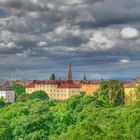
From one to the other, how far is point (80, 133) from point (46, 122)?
26888 millimetres

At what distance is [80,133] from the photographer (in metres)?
41.0

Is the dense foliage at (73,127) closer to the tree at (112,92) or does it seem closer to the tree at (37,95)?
the tree at (112,92)

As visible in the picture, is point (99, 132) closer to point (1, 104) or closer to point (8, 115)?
point (8, 115)

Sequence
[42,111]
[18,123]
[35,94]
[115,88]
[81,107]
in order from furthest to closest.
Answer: [35,94]
[115,88]
[81,107]
[42,111]
[18,123]

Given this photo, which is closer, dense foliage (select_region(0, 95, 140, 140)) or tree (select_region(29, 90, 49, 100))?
dense foliage (select_region(0, 95, 140, 140))

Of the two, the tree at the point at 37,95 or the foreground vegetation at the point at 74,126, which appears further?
the tree at the point at 37,95

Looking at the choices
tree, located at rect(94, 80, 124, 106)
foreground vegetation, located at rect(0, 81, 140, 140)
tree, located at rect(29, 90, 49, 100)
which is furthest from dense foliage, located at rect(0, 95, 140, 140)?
tree, located at rect(29, 90, 49, 100)

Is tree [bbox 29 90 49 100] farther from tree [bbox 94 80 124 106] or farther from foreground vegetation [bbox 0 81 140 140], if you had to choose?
foreground vegetation [bbox 0 81 140 140]

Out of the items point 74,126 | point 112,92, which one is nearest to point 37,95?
point 112,92

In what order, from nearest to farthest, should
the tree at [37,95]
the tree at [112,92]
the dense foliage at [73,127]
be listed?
1. the dense foliage at [73,127]
2. the tree at [112,92]
3. the tree at [37,95]

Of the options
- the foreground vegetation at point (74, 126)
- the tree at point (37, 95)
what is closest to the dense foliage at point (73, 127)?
the foreground vegetation at point (74, 126)

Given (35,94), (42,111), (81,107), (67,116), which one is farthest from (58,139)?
(35,94)

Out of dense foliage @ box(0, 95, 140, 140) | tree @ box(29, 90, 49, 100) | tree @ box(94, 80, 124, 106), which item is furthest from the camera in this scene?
tree @ box(29, 90, 49, 100)

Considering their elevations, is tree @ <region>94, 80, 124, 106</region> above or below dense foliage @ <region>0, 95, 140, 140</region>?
above
